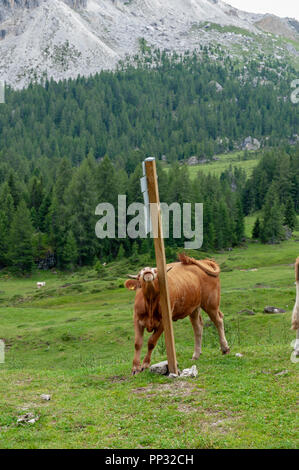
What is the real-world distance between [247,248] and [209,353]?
78728mm

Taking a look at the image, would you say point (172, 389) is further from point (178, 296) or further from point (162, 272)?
point (162, 272)

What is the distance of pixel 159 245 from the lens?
14453 millimetres

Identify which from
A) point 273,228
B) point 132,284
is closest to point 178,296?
point 132,284

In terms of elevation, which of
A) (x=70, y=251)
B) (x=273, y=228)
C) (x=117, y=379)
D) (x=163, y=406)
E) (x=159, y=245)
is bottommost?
(x=70, y=251)

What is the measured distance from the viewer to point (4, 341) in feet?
118

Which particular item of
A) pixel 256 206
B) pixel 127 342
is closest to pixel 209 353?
pixel 127 342

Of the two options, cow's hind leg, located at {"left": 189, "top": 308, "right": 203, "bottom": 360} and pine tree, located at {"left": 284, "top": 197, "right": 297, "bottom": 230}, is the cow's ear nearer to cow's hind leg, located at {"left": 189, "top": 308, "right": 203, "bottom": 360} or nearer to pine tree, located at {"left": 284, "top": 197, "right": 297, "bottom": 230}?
cow's hind leg, located at {"left": 189, "top": 308, "right": 203, "bottom": 360}

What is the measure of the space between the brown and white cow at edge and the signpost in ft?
1.00

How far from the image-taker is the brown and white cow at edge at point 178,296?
47.8 feet

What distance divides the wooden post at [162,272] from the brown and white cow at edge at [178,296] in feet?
0.95

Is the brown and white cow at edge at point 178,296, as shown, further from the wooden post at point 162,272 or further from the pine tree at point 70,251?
the pine tree at point 70,251

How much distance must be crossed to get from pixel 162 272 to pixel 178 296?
4.04 feet

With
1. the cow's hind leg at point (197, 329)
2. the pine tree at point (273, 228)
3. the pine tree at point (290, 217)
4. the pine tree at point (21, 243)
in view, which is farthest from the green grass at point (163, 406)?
the pine tree at point (290, 217)

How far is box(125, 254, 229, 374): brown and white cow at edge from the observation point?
14578 millimetres
